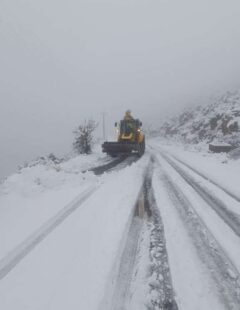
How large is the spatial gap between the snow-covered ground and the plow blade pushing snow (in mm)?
9206

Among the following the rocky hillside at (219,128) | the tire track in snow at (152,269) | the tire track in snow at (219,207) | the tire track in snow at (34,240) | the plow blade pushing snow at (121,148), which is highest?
the rocky hillside at (219,128)

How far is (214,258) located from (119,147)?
1443cm

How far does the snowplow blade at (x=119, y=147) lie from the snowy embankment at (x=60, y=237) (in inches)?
328

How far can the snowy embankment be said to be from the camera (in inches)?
141

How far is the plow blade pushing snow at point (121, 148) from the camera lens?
60.0 ft

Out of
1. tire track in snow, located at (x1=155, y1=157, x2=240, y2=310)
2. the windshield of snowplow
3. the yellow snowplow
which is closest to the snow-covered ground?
tire track in snow, located at (x1=155, y1=157, x2=240, y2=310)

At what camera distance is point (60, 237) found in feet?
17.4

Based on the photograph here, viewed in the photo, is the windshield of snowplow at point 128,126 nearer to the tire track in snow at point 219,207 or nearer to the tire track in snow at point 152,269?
the tire track in snow at point 219,207

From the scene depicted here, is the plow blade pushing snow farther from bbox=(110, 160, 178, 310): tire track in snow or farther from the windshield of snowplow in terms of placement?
bbox=(110, 160, 178, 310): tire track in snow

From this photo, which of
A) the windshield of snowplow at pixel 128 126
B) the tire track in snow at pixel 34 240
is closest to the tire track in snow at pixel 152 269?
the tire track in snow at pixel 34 240

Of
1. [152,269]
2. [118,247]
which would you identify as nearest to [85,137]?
[118,247]

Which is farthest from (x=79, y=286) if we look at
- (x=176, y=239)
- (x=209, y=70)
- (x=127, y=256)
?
(x=209, y=70)

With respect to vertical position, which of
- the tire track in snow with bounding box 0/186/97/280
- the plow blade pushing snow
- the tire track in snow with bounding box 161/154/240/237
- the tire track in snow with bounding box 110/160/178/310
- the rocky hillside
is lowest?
the tire track in snow with bounding box 0/186/97/280

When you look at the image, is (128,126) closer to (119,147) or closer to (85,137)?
(119,147)
